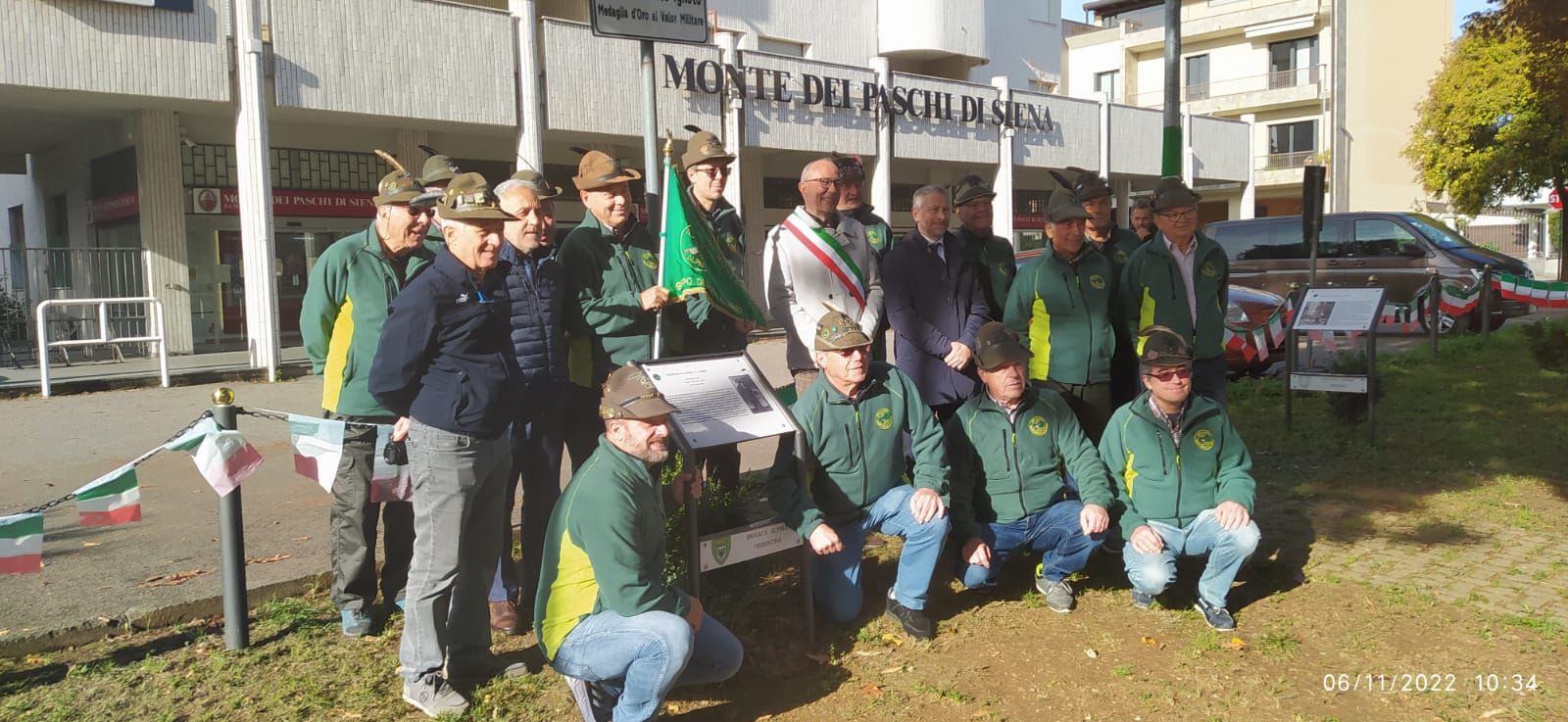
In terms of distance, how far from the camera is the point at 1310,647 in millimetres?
4512

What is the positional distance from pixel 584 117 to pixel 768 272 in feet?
47.1

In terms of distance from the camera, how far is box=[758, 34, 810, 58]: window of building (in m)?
25.3

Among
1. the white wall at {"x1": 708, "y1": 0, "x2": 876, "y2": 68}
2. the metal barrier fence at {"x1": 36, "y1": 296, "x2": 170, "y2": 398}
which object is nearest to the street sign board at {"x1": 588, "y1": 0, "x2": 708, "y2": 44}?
the metal barrier fence at {"x1": 36, "y1": 296, "x2": 170, "y2": 398}

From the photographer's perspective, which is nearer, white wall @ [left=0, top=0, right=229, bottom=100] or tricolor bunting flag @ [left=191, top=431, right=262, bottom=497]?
tricolor bunting flag @ [left=191, top=431, right=262, bottom=497]

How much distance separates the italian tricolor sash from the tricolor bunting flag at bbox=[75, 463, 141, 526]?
302 cm

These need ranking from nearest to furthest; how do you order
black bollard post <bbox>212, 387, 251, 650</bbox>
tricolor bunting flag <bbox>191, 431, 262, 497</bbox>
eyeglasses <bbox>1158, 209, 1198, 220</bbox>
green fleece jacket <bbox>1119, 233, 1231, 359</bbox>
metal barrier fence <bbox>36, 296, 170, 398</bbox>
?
tricolor bunting flag <bbox>191, 431, 262, 497</bbox>
black bollard post <bbox>212, 387, 251, 650</bbox>
green fleece jacket <bbox>1119, 233, 1231, 359</bbox>
eyeglasses <bbox>1158, 209, 1198, 220</bbox>
metal barrier fence <bbox>36, 296, 170, 398</bbox>

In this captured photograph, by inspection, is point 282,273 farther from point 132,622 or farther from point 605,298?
point 605,298

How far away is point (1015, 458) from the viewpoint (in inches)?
200

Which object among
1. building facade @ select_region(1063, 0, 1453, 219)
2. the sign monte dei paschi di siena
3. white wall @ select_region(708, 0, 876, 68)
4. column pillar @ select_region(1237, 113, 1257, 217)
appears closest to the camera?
the sign monte dei paschi di siena

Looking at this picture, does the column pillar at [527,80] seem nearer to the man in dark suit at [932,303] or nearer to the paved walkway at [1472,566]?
the man in dark suit at [932,303]

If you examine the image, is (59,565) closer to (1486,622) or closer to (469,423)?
(469,423)

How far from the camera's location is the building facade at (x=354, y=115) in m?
14.6

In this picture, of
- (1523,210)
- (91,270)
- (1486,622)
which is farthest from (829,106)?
(1523,210)

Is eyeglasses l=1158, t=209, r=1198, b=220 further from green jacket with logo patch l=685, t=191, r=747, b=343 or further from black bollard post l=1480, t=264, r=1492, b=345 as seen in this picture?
black bollard post l=1480, t=264, r=1492, b=345
